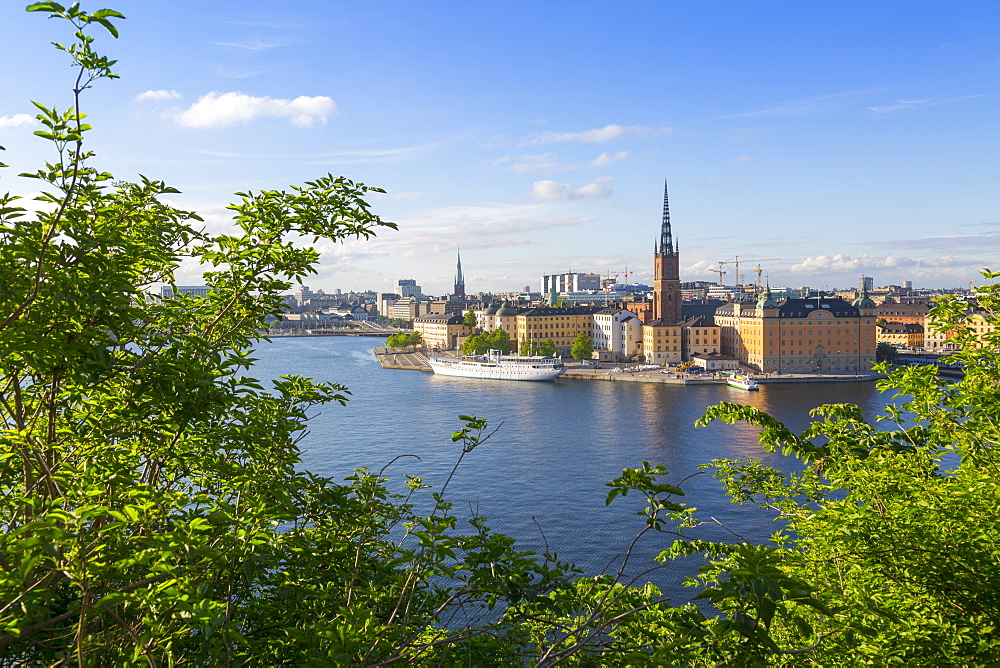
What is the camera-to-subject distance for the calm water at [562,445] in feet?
62.0

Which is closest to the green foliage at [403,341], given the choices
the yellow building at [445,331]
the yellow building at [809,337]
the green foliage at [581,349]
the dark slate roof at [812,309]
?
the yellow building at [445,331]

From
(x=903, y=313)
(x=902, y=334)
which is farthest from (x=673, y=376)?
(x=903, y=313)

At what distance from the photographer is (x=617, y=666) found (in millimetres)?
3424

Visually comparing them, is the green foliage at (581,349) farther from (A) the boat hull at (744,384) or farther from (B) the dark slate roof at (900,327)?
(B) the dark slate roof at (900,327)

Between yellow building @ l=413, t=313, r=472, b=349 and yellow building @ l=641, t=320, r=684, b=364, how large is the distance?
28.4 meters

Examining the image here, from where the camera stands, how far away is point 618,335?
7631 cm

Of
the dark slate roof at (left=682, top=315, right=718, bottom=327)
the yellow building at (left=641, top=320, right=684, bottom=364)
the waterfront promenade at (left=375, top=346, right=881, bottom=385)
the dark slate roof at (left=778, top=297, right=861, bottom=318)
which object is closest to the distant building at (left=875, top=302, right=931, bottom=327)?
the dark slate roof at (left=778, top=297, right=861, bottom=318)

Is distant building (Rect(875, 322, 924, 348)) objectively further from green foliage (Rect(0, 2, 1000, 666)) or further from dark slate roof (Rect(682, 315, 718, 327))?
green foliage (Rect(0, 2, 1000, 666))

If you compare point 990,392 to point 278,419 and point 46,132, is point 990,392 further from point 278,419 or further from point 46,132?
point 46,132

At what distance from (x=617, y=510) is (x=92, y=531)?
1879cm

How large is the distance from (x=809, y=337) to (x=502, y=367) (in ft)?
91.2

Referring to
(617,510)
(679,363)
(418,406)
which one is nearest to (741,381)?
(679,363)

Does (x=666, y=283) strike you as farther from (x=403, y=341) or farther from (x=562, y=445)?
(x=562, y=445)

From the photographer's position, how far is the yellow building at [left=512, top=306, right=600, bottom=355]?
80250 millimetres
